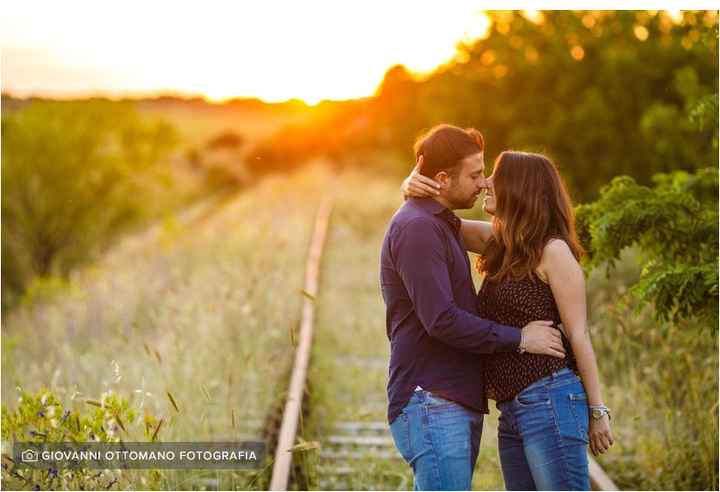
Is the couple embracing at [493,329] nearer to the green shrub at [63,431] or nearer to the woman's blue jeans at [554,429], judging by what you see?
the woman's blue jeans at [554,429]

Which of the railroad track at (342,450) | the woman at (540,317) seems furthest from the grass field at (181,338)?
the woman at (540,317)

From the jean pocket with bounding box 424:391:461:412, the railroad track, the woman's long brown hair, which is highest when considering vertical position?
the woman's long brown hair

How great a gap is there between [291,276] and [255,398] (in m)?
6.16

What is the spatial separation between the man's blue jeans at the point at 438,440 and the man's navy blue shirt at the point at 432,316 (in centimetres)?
4

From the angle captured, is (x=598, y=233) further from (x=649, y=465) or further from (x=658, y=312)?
(x=649, y=465)

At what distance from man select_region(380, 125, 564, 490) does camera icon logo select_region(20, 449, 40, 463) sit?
2.39 m

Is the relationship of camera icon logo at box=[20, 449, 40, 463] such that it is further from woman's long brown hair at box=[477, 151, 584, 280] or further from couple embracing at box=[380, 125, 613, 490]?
woman's long brown hair at box=[477, 151, 584, 280]

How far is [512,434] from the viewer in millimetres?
3467

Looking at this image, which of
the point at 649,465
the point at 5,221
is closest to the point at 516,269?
the point at 649,465

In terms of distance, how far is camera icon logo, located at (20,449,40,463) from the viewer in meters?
4.81

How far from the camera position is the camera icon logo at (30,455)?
4.81m

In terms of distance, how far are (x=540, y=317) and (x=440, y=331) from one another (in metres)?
0.45

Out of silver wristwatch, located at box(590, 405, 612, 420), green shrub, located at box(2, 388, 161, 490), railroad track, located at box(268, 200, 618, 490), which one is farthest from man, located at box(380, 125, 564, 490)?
green shrub, located at box(2, 388, 161, 490)

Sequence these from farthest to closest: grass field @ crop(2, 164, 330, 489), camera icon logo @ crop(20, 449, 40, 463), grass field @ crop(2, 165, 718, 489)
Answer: grass field @ crop(2, 164, 330, 489)
grass field @ crop(2, 165, 718, 489)
camera icon logo @ crop(20, 449, 40, 463)
